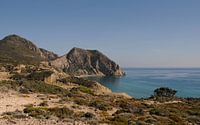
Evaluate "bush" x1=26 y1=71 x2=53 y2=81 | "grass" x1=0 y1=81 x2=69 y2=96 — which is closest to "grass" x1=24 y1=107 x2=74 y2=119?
"grass" x1=0 y1=81 x2=69 y2=96

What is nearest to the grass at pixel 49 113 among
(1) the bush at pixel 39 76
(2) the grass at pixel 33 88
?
(2) the grass at pixel 33 88

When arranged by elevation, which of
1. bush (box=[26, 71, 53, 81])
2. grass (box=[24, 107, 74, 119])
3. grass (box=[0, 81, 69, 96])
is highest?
bush (box=[26, 71, 53, 81])

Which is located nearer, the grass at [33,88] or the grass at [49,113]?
the grass at [49,113]

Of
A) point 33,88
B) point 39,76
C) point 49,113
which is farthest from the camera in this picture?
point 39,76

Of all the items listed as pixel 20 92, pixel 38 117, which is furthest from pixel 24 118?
pixel 20 92

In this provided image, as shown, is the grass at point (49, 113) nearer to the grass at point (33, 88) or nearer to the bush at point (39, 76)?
the grass at point (33, 88)

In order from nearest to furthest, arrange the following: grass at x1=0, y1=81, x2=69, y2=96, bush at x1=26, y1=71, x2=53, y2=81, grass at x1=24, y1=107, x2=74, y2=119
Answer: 1. grass at x1=24, y1=107, x2=74, y2=119
2. grass at x1=0, y1=81, x2=69, y2=96
3. bush at x1=26, y1=71, x2=53, y2=81

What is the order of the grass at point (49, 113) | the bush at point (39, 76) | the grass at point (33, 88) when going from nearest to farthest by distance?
the grass at point (49, 113) → the grass at point (33, 88) → the bush at point (39, 76)

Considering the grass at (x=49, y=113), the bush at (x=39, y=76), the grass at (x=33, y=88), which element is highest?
the bush at (x=39, y=76)

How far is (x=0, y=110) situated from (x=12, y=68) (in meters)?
67.7

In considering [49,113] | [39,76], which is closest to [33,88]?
[49,113]

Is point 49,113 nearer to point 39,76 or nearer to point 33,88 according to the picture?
point 33,88

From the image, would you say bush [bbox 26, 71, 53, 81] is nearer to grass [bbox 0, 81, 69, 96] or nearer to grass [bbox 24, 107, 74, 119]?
grass [bbox 0, 81, 69, 96]

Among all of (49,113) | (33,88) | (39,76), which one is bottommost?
(49,113)
